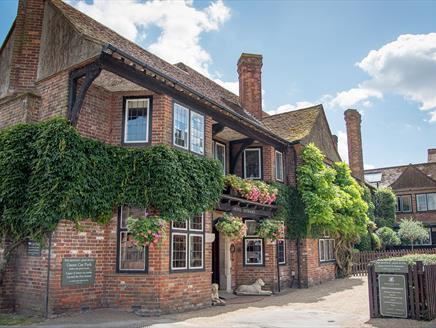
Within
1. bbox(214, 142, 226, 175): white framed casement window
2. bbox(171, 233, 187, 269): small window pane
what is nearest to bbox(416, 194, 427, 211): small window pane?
bbox(214, 142, 226, 175): white framed casement window

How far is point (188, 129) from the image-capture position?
12.6m

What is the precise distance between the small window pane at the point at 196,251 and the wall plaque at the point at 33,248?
13.6 ft

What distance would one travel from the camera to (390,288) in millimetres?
9953

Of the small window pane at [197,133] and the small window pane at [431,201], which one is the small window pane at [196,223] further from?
the small window pane at [431,201]

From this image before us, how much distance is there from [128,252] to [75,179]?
101 inches

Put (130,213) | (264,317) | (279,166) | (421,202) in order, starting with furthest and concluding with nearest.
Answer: (421,202), (279,166), (130,213), (264,317)

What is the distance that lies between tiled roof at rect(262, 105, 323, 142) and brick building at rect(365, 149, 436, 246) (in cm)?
1776

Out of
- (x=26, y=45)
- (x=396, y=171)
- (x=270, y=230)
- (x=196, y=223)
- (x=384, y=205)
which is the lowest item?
(x=270, y=230)

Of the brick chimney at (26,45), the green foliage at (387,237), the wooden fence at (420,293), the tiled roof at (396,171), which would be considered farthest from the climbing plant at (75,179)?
the tiled roof at (396,171)

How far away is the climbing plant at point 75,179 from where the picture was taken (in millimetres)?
9625

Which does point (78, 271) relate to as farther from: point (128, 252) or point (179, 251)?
point (179, 251)

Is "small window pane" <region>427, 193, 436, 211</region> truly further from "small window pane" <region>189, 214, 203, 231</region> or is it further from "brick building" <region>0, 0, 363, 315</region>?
"small window pane" <region>189, 214, 203, 231</region>

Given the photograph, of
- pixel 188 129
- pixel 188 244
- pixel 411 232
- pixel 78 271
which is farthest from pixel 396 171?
pixel 78 271

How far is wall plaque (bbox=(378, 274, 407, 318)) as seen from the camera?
9805 mm
